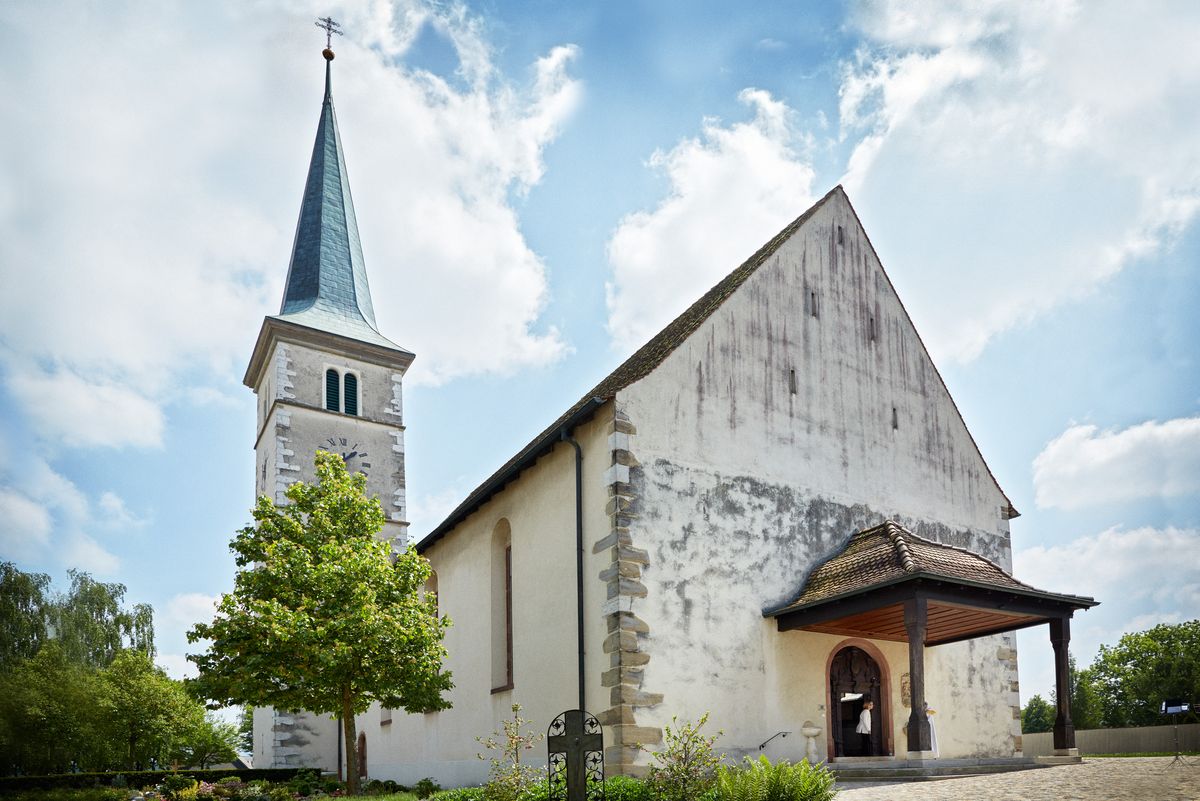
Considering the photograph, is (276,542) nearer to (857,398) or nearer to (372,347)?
(857,398)

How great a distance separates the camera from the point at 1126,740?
1125 inches

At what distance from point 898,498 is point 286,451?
2325 cm

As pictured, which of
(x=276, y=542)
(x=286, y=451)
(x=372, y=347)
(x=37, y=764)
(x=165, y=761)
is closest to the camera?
(x=276, y=542)

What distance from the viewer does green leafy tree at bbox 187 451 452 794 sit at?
19516 mm

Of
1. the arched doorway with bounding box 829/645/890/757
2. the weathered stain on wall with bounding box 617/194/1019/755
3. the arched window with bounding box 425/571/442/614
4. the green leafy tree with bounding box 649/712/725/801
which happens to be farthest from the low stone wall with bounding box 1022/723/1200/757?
the green leafy tree with bounding box 649/712/725/801

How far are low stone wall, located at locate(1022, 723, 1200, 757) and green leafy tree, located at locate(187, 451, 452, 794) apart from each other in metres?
17.7

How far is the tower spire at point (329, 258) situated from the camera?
1548 inches

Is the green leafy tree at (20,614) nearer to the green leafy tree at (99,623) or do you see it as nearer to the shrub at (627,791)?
the green leafy tree at (99,623)

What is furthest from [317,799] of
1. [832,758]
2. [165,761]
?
[165,761]

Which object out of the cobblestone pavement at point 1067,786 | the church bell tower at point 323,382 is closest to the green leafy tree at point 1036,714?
the church bell tower at point 323,382

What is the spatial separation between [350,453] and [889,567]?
2526cm

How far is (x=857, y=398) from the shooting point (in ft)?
65.4

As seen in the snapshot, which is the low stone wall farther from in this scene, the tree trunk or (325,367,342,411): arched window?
(325,367,342,411): arched window

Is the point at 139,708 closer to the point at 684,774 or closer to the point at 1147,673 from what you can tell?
the point at 684,774
